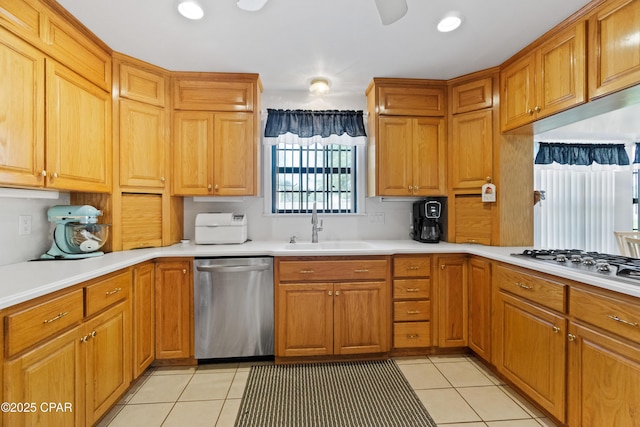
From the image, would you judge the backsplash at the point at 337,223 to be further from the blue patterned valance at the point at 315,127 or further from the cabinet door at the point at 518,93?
the cabinet door at the point at 518,93

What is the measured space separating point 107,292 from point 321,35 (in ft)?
6.99

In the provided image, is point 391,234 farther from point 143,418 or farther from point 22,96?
point 22,96

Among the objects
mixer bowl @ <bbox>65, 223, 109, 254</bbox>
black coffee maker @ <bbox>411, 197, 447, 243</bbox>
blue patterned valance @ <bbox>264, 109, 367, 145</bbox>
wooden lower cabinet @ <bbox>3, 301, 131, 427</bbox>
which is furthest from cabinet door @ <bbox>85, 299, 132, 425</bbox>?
black coffee maker @ <bbox>411, 197, 447, 243</bbox>

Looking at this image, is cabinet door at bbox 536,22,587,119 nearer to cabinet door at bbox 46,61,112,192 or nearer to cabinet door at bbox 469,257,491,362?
cabinet door at bbox 469,257,491,362

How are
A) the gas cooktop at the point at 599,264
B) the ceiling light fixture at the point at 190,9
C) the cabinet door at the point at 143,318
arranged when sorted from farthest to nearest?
the cabinet door at the point at 143,318 < the ceiling light fixture at the point at 190,9 < the gas cooktop at the point at 599,264

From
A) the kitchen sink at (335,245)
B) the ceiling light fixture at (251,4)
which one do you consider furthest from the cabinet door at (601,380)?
the ceiling light fixture at (251,4)

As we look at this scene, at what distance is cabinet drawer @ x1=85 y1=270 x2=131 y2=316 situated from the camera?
5.02ft

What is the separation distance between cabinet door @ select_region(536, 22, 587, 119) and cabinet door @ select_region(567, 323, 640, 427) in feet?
4.46

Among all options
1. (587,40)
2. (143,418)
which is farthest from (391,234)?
(143,418)

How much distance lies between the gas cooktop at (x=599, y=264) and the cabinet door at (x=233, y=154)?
2194 mm

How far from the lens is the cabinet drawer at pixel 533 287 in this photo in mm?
1565

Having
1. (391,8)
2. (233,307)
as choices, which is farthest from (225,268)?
(391,8)

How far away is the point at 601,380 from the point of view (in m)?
1.33

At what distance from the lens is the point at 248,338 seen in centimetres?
229
